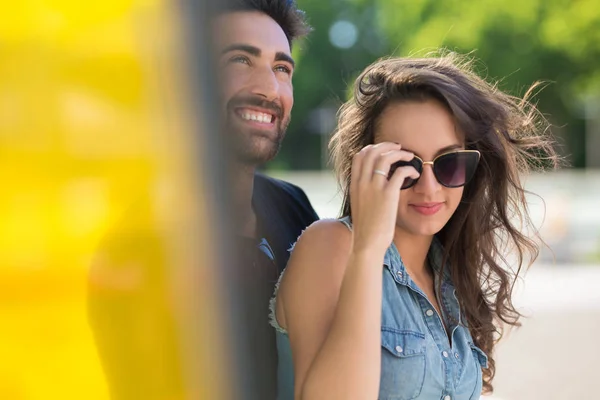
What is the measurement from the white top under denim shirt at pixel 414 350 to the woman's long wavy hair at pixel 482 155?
18 centimetres

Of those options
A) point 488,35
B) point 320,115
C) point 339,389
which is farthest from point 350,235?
point 320,115

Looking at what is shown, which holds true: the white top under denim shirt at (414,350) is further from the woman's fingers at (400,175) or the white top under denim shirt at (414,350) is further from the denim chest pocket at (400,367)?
the woman's fingers at (400,175)

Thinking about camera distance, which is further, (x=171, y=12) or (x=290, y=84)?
(x=290, y=84)

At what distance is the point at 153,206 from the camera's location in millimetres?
1018

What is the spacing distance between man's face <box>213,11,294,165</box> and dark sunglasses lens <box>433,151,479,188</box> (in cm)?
34

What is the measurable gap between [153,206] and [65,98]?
0.17 m

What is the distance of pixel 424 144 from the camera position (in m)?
1.75

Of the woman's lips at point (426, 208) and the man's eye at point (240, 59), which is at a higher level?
the man's eye at point (240, 59)

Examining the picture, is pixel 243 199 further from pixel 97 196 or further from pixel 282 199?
pixel 282 199

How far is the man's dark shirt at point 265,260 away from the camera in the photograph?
1.21 m

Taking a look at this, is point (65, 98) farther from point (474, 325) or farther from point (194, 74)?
point (474, 325)

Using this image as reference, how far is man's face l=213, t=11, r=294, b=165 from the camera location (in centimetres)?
117

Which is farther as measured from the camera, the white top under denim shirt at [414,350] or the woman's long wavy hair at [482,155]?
the woman's long wavy hair at [482,155]

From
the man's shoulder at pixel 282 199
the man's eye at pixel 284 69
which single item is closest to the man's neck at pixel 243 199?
the man's shoulder at pixel 282 199
